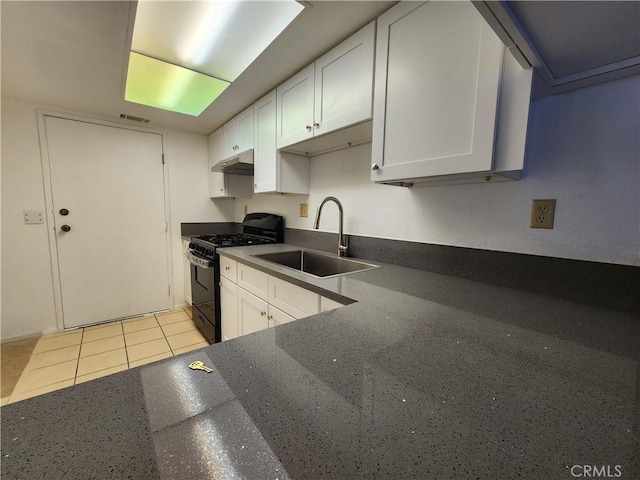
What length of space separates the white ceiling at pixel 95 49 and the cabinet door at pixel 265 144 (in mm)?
105

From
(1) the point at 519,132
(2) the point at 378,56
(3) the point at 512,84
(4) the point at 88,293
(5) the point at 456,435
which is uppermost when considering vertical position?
(2) the point at 378,56

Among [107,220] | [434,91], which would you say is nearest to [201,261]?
[107,220]

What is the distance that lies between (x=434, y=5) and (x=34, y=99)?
3063mm

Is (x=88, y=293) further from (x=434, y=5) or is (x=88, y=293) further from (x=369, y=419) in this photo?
(x=434, y=5)

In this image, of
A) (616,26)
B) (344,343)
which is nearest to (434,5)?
(616,26)

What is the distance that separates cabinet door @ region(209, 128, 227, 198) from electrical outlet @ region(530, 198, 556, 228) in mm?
2682

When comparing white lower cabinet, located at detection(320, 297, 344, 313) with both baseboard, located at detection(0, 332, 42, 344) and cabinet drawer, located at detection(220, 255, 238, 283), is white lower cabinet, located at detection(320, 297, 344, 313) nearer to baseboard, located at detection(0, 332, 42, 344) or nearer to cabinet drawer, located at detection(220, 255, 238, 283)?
cabinet drawer, located at detection(220, 255, 238, 283)

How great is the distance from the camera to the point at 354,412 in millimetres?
405

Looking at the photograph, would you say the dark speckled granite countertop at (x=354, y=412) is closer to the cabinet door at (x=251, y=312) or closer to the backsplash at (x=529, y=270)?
the backsplash at (x=529, y=270)

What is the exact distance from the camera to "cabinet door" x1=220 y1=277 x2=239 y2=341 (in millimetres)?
1883

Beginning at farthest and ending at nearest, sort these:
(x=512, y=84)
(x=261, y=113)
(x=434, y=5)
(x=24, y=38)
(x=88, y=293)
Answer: (x=88, y=293) → (x=261, y=113) → (x=24, y=38) → (x=434, y=5) → (x=512, y=84)

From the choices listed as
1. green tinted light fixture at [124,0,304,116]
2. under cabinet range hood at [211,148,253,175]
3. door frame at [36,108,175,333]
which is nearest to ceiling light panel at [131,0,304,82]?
green tinted light fixture at [124,0,304,116]

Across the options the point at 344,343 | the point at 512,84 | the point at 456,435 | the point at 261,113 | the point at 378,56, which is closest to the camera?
the point at 456,435

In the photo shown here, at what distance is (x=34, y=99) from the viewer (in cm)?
219
